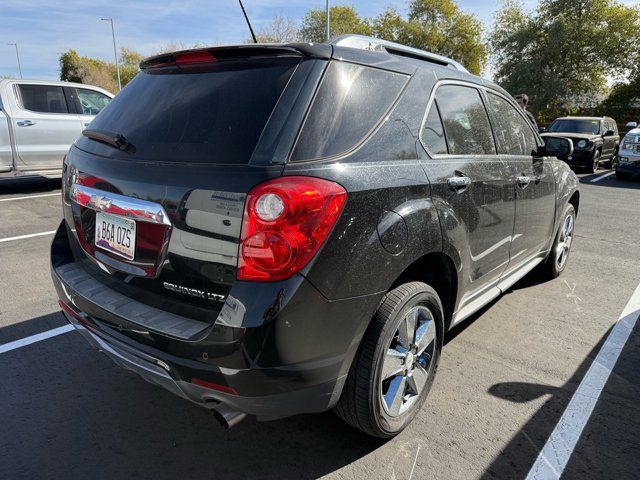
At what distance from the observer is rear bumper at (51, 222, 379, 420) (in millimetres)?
1749

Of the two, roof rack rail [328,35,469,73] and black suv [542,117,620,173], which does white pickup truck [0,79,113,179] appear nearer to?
roof rack rail [328,35,469,73]

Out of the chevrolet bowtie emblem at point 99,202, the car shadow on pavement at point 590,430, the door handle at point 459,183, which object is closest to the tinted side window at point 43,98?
the chevrolet bowtie emblem at point 99,202

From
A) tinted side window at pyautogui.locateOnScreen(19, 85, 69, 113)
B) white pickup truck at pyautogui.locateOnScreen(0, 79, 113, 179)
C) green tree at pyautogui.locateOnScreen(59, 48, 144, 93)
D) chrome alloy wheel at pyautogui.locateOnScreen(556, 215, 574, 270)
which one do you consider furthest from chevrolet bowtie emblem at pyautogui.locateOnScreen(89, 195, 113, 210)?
green tree at pyautogui.locateOnScreen(59, 48, 144, 93)

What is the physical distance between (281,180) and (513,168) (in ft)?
7.09

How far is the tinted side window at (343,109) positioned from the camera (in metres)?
1.92

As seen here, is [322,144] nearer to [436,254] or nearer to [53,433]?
[436,254]

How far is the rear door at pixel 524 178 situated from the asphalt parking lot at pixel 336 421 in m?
0.65

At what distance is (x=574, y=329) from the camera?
3701mm

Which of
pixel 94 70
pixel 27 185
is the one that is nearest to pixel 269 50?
pixel 27 185

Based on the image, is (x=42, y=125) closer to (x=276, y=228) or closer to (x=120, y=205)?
(x=120, y=205)

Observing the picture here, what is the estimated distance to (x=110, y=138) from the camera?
90.8 inches

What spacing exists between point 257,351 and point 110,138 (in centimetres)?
131

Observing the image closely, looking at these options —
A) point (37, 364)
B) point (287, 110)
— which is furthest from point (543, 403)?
→ point (37, 364)

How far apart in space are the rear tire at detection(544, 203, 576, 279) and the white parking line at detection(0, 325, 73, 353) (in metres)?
4.21
